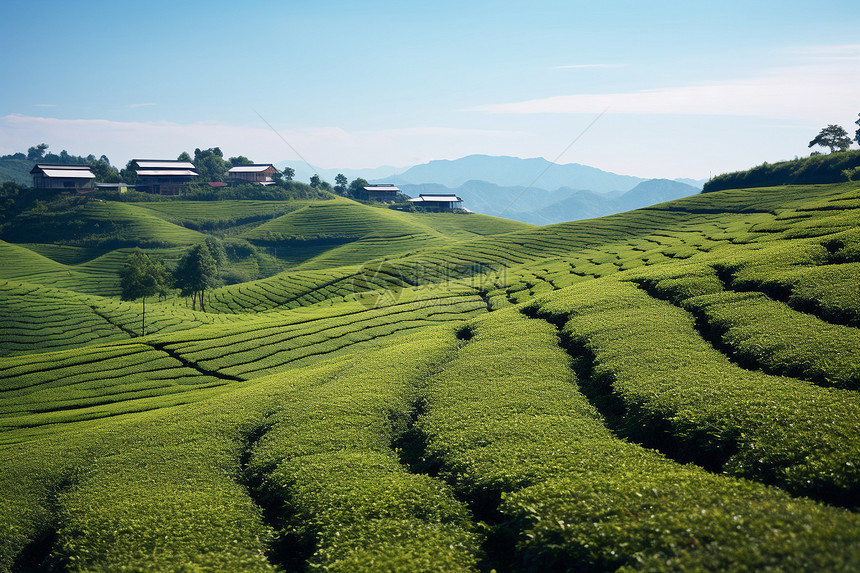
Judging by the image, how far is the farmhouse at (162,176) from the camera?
161500 millimetres

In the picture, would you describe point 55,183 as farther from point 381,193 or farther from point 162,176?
point 381,193

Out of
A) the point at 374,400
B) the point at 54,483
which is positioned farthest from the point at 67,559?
the point at 374,400

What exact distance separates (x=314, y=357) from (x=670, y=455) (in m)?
28.5

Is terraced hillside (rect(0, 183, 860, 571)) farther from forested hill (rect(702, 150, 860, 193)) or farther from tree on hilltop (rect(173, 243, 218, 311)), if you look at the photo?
forested hill (rect(702, 150, 860, 193))

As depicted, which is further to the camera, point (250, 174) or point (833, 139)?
point (250, 174)

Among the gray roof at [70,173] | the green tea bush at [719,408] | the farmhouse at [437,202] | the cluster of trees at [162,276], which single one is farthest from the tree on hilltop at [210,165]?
the green tea bush at [719,408]

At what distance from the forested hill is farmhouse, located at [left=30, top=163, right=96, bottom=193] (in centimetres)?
17431

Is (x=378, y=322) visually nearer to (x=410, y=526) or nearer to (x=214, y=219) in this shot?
(x=410, y=526)

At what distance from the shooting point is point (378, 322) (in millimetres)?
47750

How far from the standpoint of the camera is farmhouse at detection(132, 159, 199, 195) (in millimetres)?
161500

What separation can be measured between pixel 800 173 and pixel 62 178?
18943 centimetres

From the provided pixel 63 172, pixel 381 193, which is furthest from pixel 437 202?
pixel 63 172

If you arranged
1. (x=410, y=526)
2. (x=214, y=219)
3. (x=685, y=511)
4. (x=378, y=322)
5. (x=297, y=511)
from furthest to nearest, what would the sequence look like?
(x=214, y=219) < (x=378, y=322) < (x=297, y=511) < (x=410, y=526) < (x=685, y=511)

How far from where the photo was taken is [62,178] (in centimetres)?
14400
